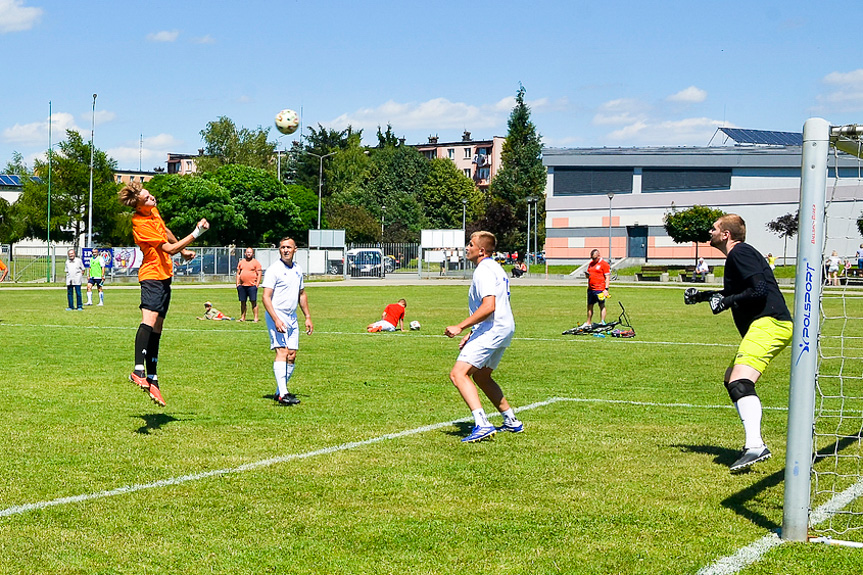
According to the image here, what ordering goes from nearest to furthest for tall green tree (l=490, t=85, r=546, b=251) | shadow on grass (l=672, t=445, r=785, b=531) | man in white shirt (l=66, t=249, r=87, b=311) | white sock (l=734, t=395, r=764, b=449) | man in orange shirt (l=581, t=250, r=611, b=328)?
shadow on grass (l=672, t=445, r=785, b=531) → white sock (l=734, t=395, r=764, b=449) → man in orange shirt (l=581, t=250, r=611, b=328) → man in white shirt (l=66, t=249, r=87, b=311) → tall green tree (l=490, t=85, r=546, b=251)

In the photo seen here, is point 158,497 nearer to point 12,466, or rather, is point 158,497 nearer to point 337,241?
point 12,466

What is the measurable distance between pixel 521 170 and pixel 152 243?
105 m

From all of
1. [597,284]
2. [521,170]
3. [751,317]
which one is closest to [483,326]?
[751,317]

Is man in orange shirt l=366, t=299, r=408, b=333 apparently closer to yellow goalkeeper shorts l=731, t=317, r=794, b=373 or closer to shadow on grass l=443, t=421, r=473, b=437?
shadow on grass l=443, t=421, r=473, b=437

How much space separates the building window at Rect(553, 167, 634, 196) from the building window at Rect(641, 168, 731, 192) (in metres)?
2.03

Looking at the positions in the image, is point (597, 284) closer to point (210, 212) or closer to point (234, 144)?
point (210, 212)

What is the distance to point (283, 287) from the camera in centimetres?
1142

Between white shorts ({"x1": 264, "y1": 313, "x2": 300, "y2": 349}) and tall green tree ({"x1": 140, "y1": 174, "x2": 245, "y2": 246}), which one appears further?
tall green tree ({"x1": 140, "y1": 174, "x2": 245, "y2": 246})

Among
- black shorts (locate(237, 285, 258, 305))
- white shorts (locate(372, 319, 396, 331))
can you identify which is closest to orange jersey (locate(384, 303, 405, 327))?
white shorts (locate(372, 319, 396, 331))

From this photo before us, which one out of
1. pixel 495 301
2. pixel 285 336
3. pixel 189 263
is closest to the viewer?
pixel 495 301

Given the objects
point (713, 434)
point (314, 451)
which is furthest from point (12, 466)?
point (713, 434)

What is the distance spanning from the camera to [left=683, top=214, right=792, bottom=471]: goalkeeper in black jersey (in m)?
7.84

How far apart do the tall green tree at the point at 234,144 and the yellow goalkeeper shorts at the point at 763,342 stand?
368 feet

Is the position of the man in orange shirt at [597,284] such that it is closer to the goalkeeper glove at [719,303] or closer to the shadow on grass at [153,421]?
the shadow on grass at [153,421]
